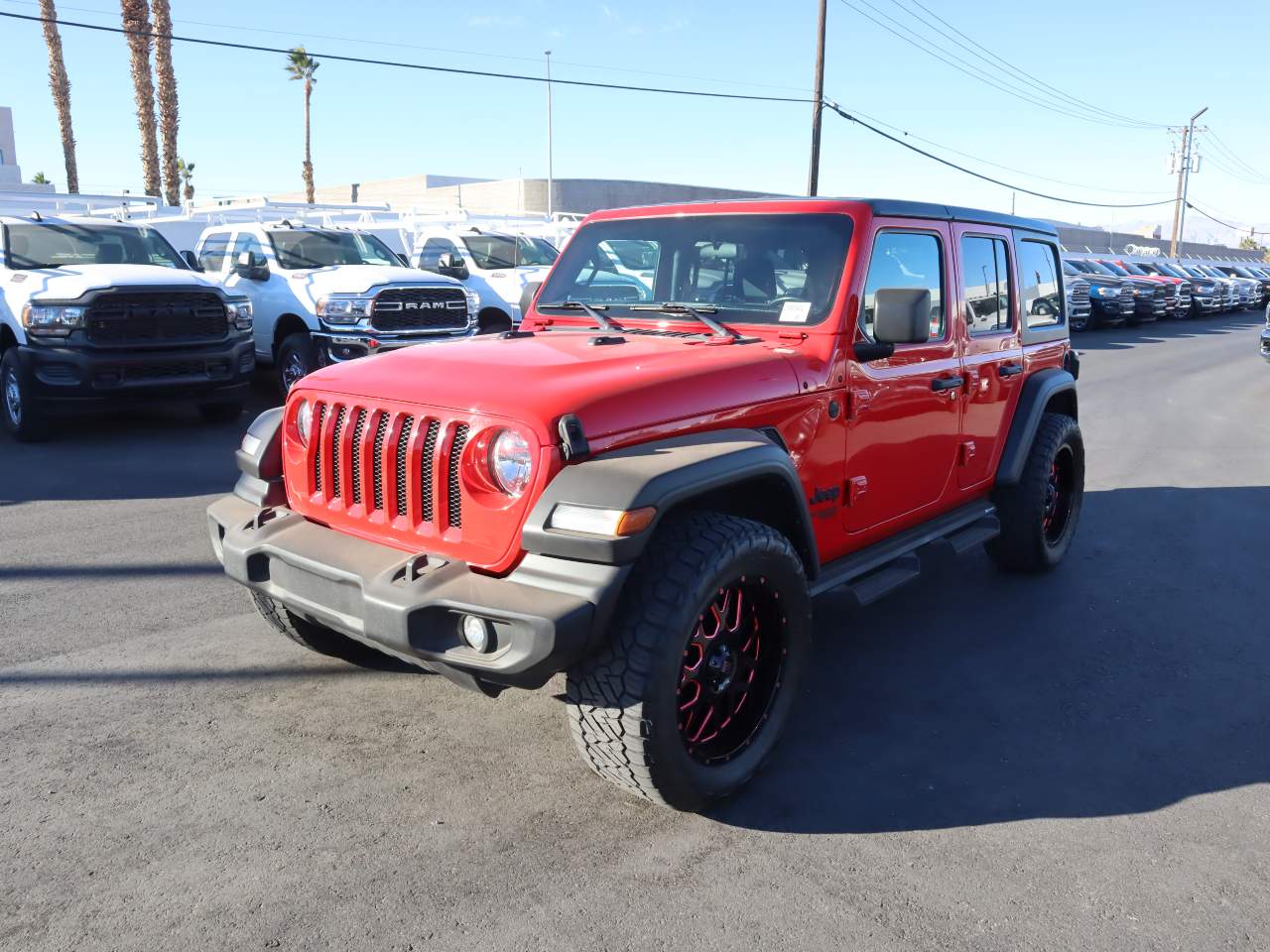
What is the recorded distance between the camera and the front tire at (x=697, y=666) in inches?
114

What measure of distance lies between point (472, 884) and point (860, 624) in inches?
103

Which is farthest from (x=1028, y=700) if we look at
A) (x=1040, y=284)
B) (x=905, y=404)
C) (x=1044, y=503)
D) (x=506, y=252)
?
(x=506, y=252)

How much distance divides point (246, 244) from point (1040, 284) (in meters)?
9.56

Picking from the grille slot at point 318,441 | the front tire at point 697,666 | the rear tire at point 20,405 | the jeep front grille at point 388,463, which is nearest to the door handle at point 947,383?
the front tire at point 697,666

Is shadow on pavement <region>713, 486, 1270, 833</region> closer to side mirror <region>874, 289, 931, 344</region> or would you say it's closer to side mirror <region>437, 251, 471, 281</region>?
side mirror <region>874, 289, 931, 344</region>

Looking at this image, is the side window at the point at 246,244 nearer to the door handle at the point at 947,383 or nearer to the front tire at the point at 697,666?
the door handle at the point at 947,383

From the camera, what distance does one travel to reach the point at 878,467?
13.6ft

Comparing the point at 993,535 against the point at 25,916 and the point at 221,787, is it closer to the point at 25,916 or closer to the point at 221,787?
the point at 221,787

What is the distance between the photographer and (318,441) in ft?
11.7

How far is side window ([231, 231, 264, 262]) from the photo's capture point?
38.7 feet

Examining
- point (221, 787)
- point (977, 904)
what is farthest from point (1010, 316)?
point (221, 787)

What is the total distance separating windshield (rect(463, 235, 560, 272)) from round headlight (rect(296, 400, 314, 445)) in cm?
1106

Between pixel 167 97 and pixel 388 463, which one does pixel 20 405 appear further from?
pixel 167 97

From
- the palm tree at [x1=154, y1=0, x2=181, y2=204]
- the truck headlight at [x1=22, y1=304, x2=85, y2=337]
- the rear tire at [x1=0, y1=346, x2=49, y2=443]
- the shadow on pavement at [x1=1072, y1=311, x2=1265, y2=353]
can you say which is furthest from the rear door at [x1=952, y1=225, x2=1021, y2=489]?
the palm tree at [x1=154, y1=0, x2=181, y2=204]
